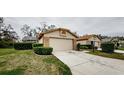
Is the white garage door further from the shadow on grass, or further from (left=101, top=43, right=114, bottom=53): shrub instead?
the shadow on grass

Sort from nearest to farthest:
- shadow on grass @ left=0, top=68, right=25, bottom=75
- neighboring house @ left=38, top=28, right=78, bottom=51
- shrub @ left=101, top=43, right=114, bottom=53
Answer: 1. shadow on grass @ left=0, top=68, right=25, bottom=75
2. neighboring house @ left=38, top=28, right=78, bottom=51
3. shrub @ left=101, top=43, right=114, bottom=53

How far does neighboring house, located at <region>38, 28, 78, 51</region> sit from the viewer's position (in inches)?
495

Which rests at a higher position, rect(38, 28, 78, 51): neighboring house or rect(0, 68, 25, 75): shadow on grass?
rect(38, 28, 78, 51): neighboring house

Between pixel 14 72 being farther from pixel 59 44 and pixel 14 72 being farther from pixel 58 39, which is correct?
pixel 58 39

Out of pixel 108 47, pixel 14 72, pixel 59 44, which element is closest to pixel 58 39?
pixel 59 44

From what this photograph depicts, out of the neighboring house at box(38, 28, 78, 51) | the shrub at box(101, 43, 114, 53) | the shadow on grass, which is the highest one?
the neighboring house at box(38, 28, 78, 51)

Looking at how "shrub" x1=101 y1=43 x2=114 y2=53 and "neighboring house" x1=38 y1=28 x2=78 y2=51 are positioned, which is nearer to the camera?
"neighboring house" x1=38 y1=28 x2=78 y2=51

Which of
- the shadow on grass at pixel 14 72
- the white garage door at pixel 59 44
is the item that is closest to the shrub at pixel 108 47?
the white garage door at pixel 59 44

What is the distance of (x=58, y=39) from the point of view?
1318cm

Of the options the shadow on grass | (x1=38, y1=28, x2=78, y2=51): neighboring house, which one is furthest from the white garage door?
the shadow on grass
